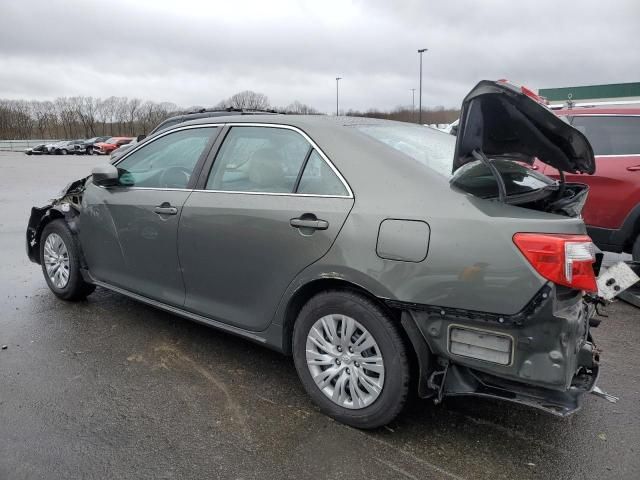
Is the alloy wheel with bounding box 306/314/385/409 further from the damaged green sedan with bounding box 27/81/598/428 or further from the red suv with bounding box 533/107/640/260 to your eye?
the red suv with bounding box 533/107/640/260

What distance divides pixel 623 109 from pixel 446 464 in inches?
183

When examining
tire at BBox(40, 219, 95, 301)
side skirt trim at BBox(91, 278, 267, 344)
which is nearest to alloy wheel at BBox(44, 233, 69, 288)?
tire at BBox(40, 219, 95, 301)

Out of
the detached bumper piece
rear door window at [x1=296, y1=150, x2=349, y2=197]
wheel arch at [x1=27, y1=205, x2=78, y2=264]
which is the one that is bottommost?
the detached bumper piece

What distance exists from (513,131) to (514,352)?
108cm

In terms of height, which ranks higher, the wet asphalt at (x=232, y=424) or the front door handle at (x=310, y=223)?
the front door handle at (x=310, y=223)

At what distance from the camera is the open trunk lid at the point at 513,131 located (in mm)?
2410

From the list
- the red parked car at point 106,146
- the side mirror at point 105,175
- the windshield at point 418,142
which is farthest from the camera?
the red parked car at point 106,146

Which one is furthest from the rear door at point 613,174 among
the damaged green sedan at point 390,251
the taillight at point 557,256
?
the taillight at point 557,256

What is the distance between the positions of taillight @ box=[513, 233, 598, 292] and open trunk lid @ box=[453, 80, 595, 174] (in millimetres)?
546

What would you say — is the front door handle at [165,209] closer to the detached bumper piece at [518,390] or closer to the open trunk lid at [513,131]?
the open trunk lid at [513,131]

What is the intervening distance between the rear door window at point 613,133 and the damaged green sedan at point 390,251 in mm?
2816

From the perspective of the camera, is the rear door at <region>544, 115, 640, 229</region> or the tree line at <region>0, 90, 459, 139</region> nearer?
the rear door at <region>544, 115, 640, 229</region>

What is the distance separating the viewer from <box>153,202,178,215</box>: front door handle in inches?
135

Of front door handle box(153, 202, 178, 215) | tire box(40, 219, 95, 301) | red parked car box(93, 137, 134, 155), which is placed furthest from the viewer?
red parked car box(93, 137, 134, 155)
